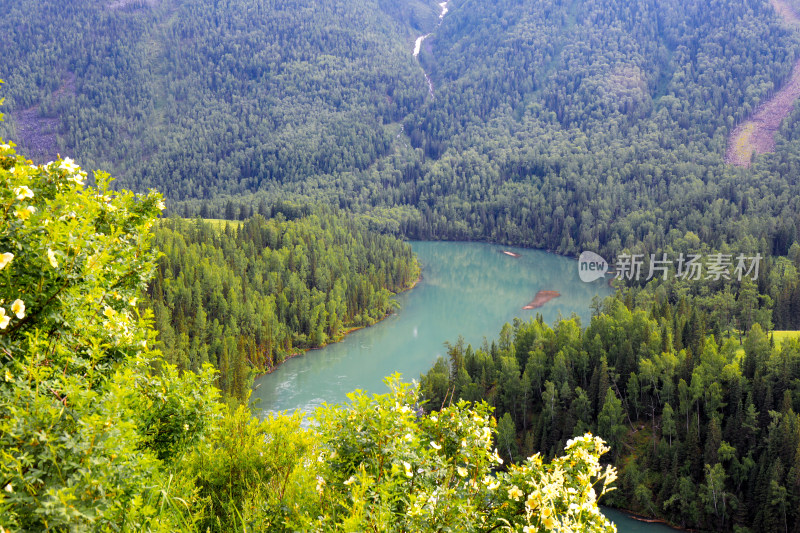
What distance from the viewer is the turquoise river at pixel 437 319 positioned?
62.8 metres

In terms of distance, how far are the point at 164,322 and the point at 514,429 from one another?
1495 inches

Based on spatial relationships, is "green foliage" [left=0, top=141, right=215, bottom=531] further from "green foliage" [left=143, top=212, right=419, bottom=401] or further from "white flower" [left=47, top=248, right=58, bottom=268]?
"green foliage" [left=143, top=212, right=419, bottom=401]

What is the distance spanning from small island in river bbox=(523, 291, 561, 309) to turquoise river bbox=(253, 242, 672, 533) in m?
1.11

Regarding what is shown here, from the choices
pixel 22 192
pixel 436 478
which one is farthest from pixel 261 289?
pixel 436 478

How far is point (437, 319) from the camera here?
88.9 meters

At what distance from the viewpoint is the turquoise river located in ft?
206

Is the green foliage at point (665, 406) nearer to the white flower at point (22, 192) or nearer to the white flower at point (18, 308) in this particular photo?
the white flower at point (22, 192)

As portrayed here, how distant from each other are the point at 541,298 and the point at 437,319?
20.4 meters

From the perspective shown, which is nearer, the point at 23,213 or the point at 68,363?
the point at 23,213

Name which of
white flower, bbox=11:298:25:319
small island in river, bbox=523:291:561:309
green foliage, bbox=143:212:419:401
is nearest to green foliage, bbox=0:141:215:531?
white flower, bbox=11:298:25:319

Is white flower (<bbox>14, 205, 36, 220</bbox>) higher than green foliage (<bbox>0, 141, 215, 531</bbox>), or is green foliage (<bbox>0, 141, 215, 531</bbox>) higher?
white flower (<bbox>14, 205, 36, 220</bbox>)

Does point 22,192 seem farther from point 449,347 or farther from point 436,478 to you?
point 449,347

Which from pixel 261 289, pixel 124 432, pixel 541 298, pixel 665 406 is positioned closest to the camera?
pixel 124 432

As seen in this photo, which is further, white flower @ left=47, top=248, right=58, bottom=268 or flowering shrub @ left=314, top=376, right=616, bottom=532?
flowering shrub @ left=314, top=376, right=616, bottom=532
